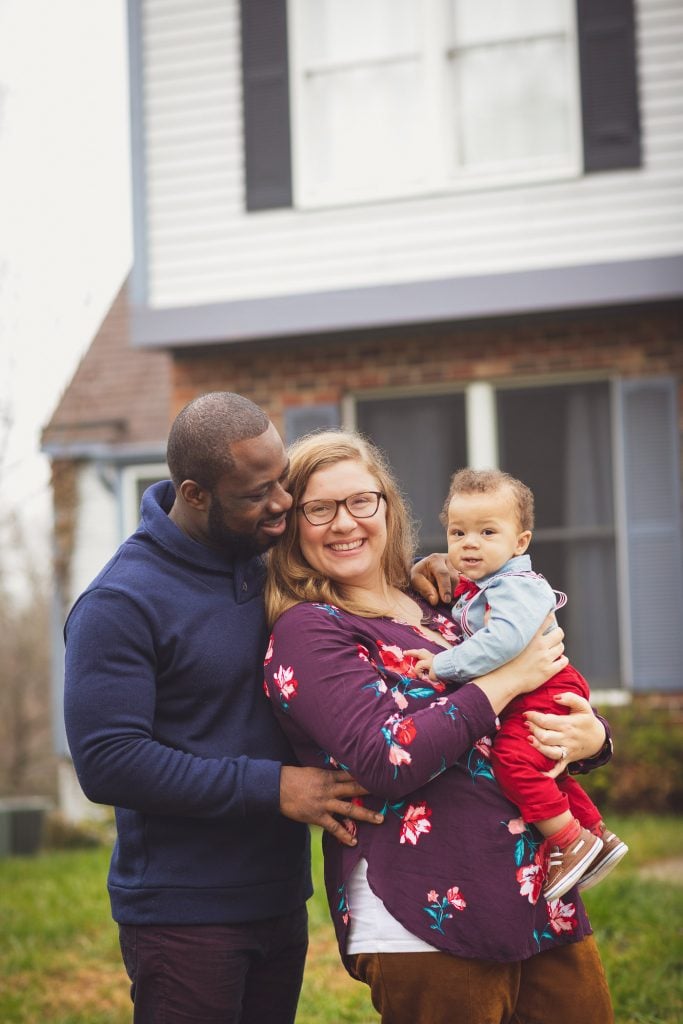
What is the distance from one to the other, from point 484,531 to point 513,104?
584cm

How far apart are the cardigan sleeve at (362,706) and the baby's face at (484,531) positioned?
10.8 inches

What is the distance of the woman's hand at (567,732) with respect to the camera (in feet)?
7.37

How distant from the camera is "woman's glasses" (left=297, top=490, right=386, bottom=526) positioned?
95.4 inches

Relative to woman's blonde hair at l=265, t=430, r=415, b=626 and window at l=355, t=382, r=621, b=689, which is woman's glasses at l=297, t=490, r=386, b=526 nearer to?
woman's blonde hair at l=265, t=430, r=415, b=626

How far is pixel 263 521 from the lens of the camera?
2354mm

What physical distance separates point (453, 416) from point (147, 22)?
3505 mm

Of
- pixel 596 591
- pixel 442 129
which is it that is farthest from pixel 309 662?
pixel 442 129

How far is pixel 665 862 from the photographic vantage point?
583 centimetres

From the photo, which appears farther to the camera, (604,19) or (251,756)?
(604,19)

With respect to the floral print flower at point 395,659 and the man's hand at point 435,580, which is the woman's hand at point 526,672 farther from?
the man's hand at point 435,580

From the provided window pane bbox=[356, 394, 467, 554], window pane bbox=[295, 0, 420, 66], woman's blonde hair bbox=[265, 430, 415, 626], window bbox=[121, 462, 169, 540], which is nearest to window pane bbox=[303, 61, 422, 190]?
window pane bbox=[295, 0, 420, 66]

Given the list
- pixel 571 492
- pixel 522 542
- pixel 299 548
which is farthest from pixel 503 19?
pixel 299 548

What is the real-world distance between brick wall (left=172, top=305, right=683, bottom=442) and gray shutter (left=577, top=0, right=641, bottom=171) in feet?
3.29

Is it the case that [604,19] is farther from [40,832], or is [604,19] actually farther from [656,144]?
[40,832]
